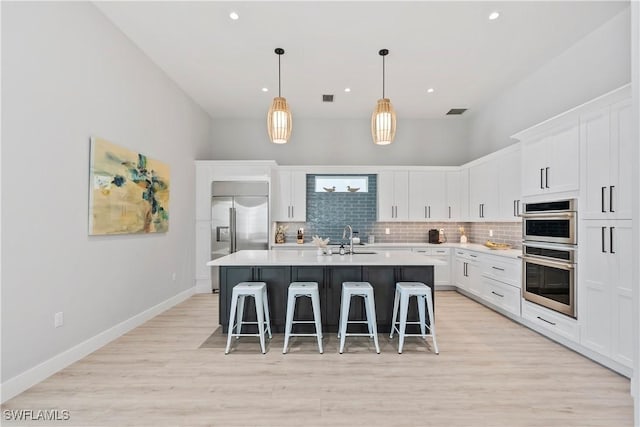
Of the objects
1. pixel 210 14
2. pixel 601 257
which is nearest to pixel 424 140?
pixel 601 257

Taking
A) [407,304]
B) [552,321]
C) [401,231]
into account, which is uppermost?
[401,231]

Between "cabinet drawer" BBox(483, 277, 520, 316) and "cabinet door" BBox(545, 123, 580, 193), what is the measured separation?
4.53 feet

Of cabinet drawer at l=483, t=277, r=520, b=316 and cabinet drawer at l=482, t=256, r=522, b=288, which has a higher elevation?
A: cabinet drawer at l=482, t=256, r=522, b=288

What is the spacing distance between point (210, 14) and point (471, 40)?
2.77 meters

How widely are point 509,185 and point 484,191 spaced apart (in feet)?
2.28

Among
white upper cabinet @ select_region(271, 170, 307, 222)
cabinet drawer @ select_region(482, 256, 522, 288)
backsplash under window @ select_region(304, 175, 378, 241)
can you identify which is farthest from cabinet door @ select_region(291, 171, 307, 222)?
cabinet drawer @ select_region(482, 256, 522, 288)

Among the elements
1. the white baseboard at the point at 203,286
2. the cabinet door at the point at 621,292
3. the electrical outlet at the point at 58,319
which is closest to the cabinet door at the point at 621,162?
the cabinet door at the point at 621,292

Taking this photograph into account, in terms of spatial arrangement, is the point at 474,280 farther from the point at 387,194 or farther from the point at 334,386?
the point at 334,386

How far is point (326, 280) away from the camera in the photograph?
3600 millimetres

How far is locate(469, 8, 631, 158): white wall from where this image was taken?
3.21 meters

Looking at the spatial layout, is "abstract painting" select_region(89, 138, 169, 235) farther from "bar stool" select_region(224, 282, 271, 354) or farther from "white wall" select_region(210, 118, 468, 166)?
"white wall" select_region(210, 118, 468, 166)

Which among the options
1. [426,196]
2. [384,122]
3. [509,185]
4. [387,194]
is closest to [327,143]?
[387,194]

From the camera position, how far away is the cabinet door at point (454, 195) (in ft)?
19.9

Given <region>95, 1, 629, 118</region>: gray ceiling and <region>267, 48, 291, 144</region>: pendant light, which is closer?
<region>95, 1, 629, 118</region>: gray ceiling
